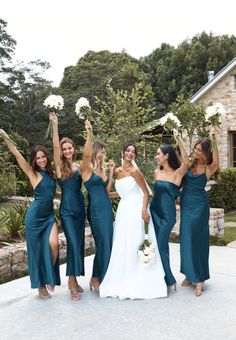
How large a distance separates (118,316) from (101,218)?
1.13 meters

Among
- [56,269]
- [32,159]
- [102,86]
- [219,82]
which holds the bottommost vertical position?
[56,269]

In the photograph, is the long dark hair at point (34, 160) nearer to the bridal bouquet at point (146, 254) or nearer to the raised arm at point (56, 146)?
the raised arm at point (56, 146)

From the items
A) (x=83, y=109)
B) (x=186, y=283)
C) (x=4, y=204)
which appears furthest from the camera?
(x=4, y=204)

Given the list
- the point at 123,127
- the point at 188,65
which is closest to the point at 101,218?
the point at 123,127

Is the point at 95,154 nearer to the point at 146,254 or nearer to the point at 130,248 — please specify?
the point at 130,248

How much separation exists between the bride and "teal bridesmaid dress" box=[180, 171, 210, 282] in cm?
38

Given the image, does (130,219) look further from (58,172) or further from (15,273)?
(15,273)

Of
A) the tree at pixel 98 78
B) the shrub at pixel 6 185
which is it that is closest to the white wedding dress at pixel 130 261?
the shrub at pixel 6 185

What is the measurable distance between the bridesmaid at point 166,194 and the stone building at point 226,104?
13073 millimetres

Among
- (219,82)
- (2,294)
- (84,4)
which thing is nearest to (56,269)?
(2,294)

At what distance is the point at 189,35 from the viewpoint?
133 ft

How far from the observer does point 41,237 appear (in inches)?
186

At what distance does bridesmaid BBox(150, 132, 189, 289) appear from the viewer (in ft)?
16.2

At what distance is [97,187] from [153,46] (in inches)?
1516
